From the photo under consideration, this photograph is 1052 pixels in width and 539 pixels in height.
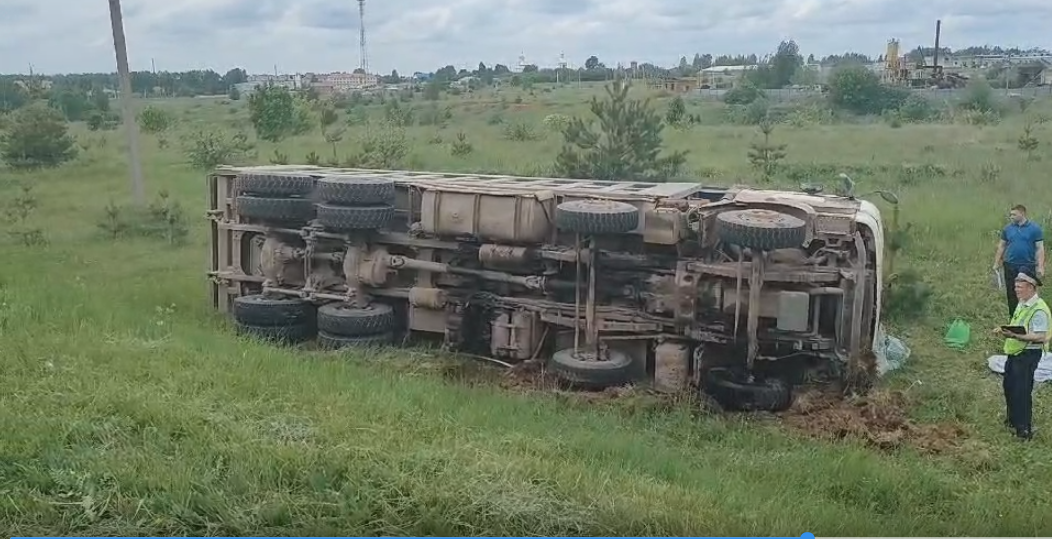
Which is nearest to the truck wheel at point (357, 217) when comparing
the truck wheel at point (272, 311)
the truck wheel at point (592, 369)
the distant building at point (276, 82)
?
the truck wheel at point (272, 311)

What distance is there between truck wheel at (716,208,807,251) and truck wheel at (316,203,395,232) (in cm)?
317

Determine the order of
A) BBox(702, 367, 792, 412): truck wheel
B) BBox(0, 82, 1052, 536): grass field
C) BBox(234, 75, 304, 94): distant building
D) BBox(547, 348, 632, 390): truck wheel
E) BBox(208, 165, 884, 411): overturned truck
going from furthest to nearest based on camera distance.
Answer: BBox(234, 75, 304, 94): distant building, BBox(547, 348, 632, 390): truck wheel, BBox(208, 165, 884, 411): overturned truck, BBox(702, 367, 792, 412): truck wheel, BBox(0, 82, 1052, 536): grass field

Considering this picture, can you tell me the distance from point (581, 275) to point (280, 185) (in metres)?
3.28

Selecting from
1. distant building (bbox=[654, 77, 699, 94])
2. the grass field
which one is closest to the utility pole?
the grass field

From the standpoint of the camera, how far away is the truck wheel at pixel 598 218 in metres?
8.12

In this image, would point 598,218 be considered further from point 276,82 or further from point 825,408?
point 276,82

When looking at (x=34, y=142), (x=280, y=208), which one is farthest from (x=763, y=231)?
(x=34, y=142)

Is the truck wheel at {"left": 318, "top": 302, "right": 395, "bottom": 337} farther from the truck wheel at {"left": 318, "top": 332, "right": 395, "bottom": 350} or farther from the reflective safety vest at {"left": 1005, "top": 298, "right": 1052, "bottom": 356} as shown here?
the reflective safety vest at {"left": 1005, "top": 298, "right": 1052, "bottom": 356}

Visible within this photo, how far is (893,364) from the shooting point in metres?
9.13

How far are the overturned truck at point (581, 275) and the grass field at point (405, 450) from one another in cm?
58

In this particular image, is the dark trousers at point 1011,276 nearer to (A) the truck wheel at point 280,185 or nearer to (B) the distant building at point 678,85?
(A) the truck wheel at point 280,185

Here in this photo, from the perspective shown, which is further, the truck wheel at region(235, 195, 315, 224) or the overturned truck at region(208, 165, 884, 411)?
the truck wheel at region(235, 195, 315, 224)

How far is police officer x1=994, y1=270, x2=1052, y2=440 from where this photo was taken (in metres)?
7.18

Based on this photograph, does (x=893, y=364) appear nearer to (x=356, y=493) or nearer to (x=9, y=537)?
(x=356, y=493)
